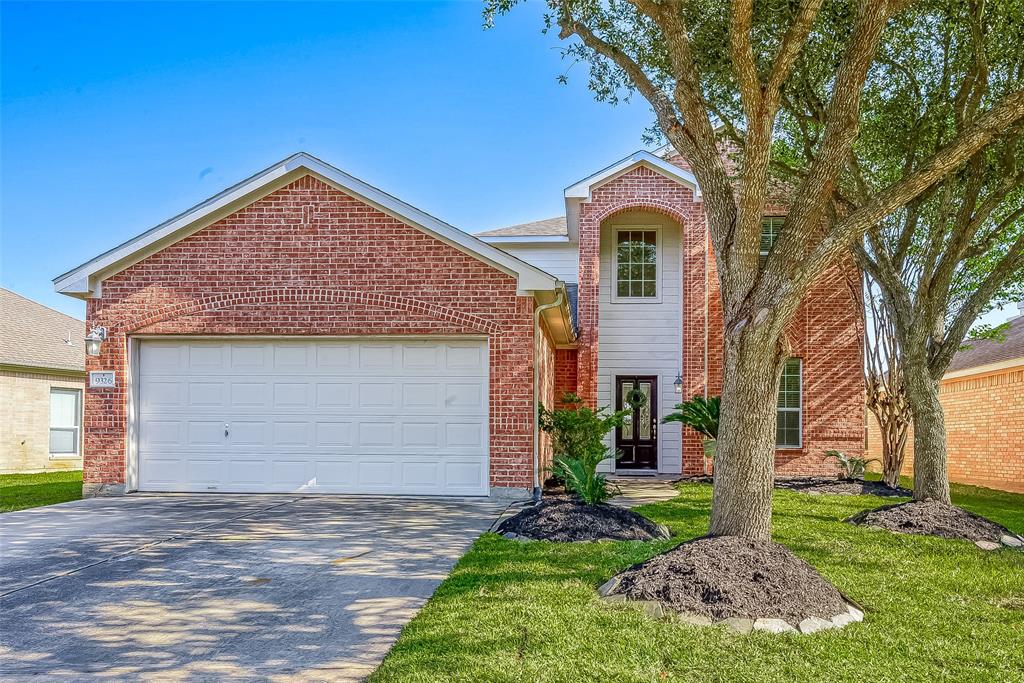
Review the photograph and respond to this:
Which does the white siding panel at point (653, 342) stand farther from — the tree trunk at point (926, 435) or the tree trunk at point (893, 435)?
the tree trunk at point (926, 435)

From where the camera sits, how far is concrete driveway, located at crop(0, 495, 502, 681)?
14.4 feet

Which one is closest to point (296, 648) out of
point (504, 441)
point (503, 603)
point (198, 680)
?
point (198, 680)

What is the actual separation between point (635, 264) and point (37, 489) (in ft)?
40.8

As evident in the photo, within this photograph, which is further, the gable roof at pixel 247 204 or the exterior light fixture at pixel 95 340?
the exterior light fixture at pixel 95 340

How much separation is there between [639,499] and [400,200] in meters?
5.80

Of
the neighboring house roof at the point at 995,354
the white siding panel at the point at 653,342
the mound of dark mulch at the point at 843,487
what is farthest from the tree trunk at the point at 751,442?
the neighboring house roof at the point at 995,354

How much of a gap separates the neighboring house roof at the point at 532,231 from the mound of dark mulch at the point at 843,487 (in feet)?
25.6

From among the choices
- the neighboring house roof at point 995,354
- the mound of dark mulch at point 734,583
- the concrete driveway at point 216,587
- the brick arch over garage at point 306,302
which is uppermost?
the brick arch over garage at point 306,302

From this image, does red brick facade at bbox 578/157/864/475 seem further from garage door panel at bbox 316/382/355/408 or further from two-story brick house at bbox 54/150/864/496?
garage door panel at bbox 316/382/355/408

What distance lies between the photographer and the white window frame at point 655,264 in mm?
17094

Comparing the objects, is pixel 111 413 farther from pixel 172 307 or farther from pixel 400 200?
pixel 400 200

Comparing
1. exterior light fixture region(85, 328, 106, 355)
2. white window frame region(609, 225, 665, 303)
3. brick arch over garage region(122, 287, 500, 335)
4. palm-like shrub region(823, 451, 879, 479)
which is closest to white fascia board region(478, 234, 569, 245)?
white window frame region(609, 225, 665, 303)

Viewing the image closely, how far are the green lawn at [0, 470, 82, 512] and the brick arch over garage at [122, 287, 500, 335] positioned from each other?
111 inches

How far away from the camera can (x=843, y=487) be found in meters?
14.1
